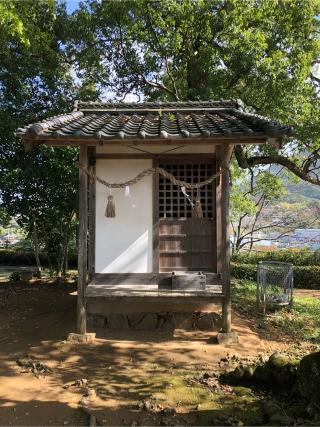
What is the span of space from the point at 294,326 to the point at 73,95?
33.7 feet

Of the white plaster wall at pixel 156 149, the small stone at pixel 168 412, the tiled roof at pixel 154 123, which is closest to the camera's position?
the small stone at pixel 168 412

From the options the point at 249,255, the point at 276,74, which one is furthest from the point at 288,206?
the point at 276,74

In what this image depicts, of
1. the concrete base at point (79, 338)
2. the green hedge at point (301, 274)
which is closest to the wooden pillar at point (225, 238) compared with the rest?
the concrete base at point (79, 338)

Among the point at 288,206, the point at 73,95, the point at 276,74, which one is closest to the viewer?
the point at 276,74

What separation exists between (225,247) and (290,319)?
323 centimetres

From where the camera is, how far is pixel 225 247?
25.1 feet

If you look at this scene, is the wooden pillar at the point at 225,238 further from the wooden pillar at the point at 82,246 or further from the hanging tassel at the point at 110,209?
the wooden pillar at the point at 82,246

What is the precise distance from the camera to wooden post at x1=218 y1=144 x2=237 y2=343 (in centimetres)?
743

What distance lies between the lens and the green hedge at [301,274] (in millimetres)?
19078

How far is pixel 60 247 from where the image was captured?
48.2 ft

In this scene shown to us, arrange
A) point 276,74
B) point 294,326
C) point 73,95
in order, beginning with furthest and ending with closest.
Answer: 1. point 73,95
2. point 276,74
3. point 294,326

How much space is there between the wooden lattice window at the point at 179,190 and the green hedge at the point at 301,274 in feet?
38.0

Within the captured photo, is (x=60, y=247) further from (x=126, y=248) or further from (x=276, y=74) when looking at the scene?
(x=276, y=74)

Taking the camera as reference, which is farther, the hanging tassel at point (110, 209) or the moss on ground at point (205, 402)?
the hanging tassel at point (110, 209)
